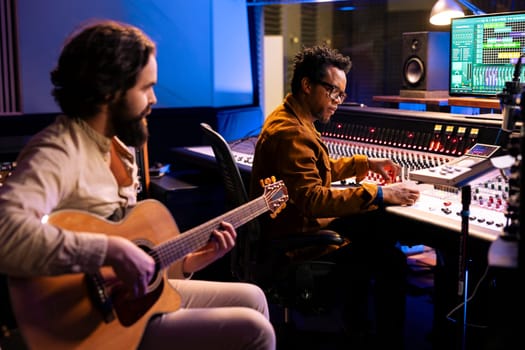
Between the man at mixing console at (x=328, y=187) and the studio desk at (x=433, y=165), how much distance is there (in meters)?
0.10

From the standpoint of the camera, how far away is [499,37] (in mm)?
3146

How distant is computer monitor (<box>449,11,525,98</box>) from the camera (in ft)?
10.1

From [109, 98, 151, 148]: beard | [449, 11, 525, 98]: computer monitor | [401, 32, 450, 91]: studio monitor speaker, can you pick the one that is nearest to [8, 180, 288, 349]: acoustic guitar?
[109, 98, 151, 148]: beard

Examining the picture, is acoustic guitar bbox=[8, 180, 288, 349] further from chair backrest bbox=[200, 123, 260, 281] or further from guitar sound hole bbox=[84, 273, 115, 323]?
chair backrest bbox=[200, 123, 260, 281]

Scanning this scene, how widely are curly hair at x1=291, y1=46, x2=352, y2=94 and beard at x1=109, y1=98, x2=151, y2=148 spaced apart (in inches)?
39.6

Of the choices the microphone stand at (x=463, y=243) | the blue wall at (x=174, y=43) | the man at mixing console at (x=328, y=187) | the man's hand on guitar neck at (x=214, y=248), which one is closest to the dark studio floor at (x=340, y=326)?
the man at mixing console at (x=328, y=187)

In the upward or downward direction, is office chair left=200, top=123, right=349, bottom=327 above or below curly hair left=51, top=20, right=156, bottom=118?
below

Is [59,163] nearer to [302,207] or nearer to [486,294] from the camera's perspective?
[302,207]

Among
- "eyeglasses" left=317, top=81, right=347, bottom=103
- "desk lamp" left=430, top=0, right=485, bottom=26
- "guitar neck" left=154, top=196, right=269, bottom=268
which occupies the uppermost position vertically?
"desk lamp" left=430, top=0, right=485, bottom=26

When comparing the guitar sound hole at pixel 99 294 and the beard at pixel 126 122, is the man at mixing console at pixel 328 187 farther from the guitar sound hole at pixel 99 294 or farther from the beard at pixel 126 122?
the guitar sound hole at pixel 99 294

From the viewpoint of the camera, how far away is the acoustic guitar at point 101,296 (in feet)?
5.55

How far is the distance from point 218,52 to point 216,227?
9.19ft

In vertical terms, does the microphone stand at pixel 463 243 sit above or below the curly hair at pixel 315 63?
below

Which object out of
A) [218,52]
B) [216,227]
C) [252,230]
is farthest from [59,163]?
[218,52]
